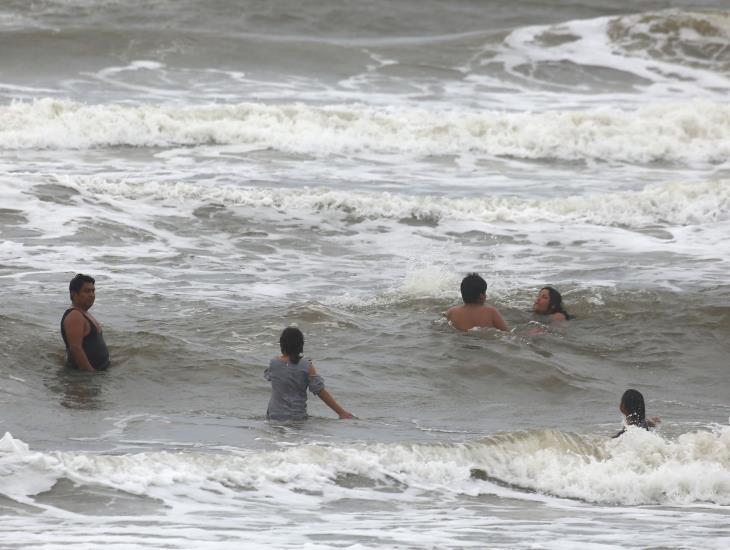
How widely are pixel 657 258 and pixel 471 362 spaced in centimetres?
475

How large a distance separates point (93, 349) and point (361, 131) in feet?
45.0

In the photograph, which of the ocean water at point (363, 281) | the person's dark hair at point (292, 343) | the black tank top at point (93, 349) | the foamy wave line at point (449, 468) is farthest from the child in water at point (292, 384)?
the black tank top at point (93, 349)

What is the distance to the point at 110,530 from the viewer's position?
6.61 meters

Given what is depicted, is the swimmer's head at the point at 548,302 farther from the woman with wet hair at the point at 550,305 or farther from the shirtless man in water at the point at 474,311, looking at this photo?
the shirtless man in water at the point at 474,311

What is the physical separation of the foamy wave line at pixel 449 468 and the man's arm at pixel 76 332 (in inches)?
108

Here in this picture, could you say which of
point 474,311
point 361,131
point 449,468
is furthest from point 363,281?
point 361,131

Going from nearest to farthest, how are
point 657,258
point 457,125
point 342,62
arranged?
point 657,258, point 457,125, point 342,62

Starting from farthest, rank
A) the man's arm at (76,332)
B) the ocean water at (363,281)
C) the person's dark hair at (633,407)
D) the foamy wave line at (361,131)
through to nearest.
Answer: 1. the foamy wave line at (361,131)
2. the man's arm at (76,332)
3. the person's dark hair at (633,407)
4. the ocean water at (363,281)

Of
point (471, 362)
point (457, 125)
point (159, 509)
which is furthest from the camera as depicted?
point (457, 125)

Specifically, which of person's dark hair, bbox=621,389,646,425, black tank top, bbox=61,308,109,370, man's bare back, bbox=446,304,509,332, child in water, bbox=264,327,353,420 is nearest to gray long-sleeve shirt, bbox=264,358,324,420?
child in water, bbox=264,327,353,420

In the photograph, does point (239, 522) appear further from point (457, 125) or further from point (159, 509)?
point (457, 125)

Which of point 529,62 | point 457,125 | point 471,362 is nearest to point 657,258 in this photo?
point 471,362

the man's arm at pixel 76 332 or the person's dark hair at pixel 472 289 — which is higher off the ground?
the person's dark hair at pixel 472 289

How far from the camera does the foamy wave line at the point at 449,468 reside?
24.9ft
